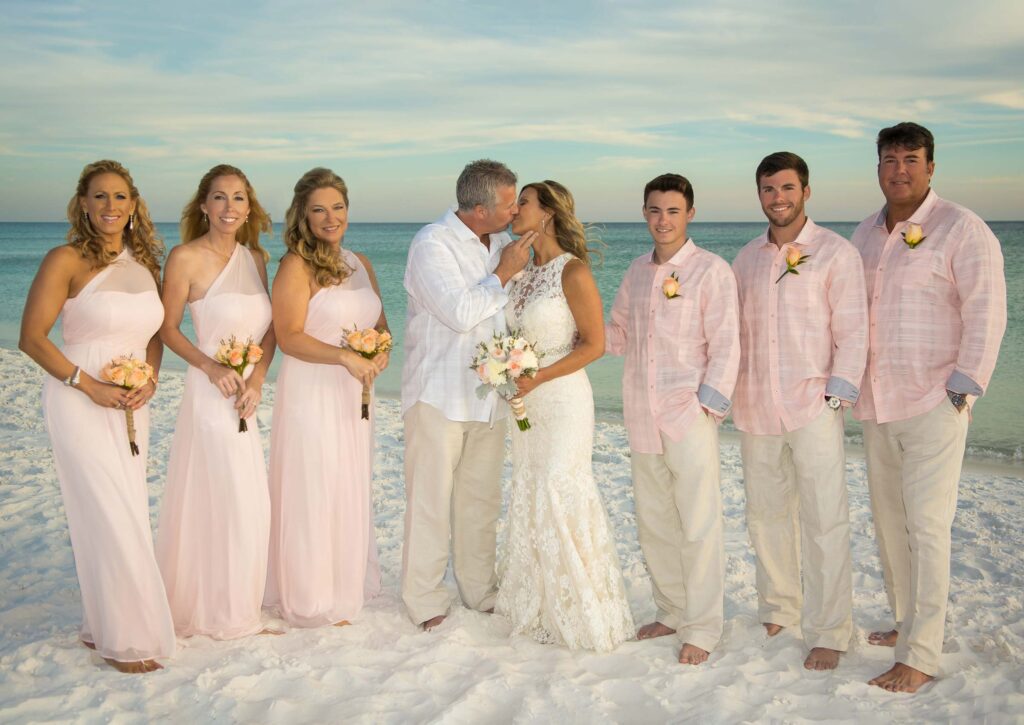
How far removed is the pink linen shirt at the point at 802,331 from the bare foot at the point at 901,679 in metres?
1.30

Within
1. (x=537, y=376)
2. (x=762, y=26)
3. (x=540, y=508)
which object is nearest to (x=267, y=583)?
(x=540, y=508)

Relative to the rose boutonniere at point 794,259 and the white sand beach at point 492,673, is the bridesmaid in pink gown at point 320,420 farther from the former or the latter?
the rose boutonniere at point 794,259

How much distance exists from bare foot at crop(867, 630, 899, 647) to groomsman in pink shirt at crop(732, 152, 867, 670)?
1.10 ft

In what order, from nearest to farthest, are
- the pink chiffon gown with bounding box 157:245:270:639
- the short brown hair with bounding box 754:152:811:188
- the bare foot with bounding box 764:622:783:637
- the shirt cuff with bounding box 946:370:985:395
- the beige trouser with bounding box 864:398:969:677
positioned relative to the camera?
1. the shirt cuff with bounding box 946:370:985:395
2. the beige trouser with bounding box 864:398:969:677
3. the short brown hair with bounding box 754:152:811:188
4. the pink chiffon gown with bounding box 157:245:270:639
5. the bare foot with bounding box 764:622:783:637

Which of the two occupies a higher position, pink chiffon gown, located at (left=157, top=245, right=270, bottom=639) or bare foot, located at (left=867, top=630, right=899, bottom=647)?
pink chiffon gown, located at (left=157, top=245, right=270, bottom=639)

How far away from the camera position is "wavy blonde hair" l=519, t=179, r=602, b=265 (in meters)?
4.97

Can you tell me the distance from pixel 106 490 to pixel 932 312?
433cm

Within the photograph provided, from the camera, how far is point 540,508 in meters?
5.09

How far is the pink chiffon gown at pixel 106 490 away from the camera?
15.4 feet

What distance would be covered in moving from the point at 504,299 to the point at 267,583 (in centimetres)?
233

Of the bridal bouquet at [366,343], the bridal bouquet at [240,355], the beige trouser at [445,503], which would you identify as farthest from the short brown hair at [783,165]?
the bridal bouquet at [240,355]

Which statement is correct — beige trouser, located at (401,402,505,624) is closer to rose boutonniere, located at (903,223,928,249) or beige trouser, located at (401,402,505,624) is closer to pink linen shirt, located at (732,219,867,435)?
pink linen shirt, located at (732,219,867,435)

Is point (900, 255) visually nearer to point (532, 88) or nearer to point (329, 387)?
point (329, 387)

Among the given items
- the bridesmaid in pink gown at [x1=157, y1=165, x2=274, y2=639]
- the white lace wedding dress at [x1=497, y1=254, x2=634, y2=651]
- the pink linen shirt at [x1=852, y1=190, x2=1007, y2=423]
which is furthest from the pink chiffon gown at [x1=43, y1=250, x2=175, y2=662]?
the pink linen shirt at [x1=852, y1=190, x2=1007, y2=423]
